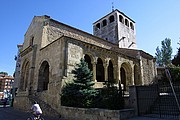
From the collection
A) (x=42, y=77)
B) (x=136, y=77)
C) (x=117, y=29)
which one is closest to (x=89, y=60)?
(x=42, y=77)

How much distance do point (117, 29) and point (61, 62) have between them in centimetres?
1882

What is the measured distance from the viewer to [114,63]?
17.2 m

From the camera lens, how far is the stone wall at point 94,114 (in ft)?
23.5

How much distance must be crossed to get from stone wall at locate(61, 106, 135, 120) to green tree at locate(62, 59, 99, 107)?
662 mm

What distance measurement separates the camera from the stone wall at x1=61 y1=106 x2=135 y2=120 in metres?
7.18

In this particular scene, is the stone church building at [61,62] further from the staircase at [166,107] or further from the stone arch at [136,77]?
the staircase at [166,107]

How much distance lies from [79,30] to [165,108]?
15.7 meters

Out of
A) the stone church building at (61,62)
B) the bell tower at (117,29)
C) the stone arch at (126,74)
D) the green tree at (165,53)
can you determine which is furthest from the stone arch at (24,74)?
the green tree at (165,53)

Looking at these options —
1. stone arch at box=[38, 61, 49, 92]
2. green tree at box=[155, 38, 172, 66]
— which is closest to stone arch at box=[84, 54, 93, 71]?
stone arch at box=[38, 61, 49, 92]

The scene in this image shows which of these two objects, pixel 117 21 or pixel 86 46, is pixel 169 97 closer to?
pixel 86 46

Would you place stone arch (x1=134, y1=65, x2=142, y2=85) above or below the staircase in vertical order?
above

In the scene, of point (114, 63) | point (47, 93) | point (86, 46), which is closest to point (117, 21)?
point (114, 63)

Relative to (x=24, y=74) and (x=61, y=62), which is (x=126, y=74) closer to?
(x=61, y=62)

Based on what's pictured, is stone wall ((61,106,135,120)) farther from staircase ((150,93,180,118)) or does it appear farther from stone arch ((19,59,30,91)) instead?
stone arch ((19,59,30,91))
